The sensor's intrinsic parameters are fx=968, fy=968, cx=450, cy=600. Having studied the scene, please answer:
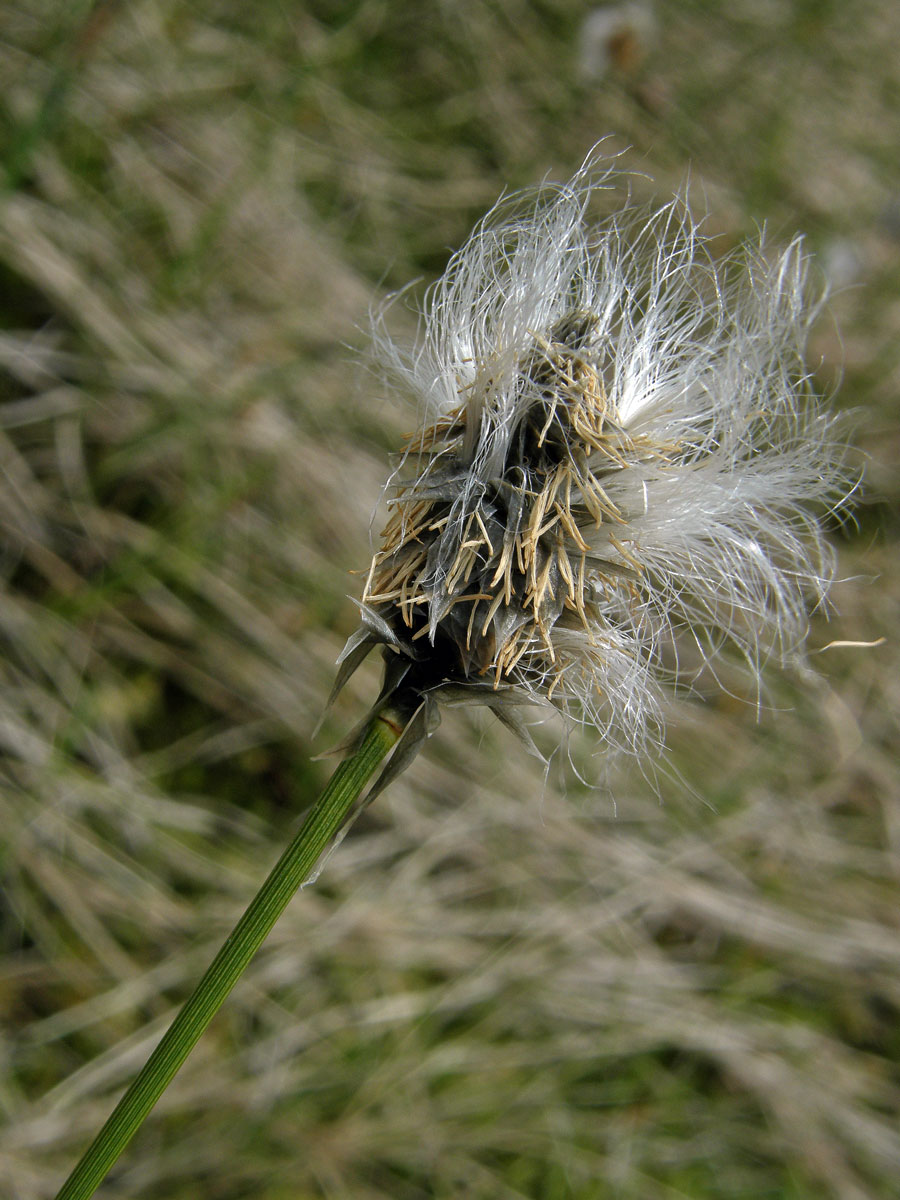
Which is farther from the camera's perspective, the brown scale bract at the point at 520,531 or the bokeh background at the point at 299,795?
the bokeh background at the point at 299,795

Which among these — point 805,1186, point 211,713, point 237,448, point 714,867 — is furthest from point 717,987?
point 237,448

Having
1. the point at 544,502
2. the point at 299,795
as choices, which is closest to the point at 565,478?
the point at 544,502

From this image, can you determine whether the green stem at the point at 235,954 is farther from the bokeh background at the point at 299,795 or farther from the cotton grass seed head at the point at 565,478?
the bokeh background at the point at 299,795

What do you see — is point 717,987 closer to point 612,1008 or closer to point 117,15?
point 612,1008

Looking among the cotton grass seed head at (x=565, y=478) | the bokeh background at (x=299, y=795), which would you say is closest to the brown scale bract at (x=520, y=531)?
the cotton grass seed head at (x=565, y=478)

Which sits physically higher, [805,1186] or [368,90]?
[368,90]

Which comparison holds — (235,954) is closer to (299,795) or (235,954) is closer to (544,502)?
(544,502)
